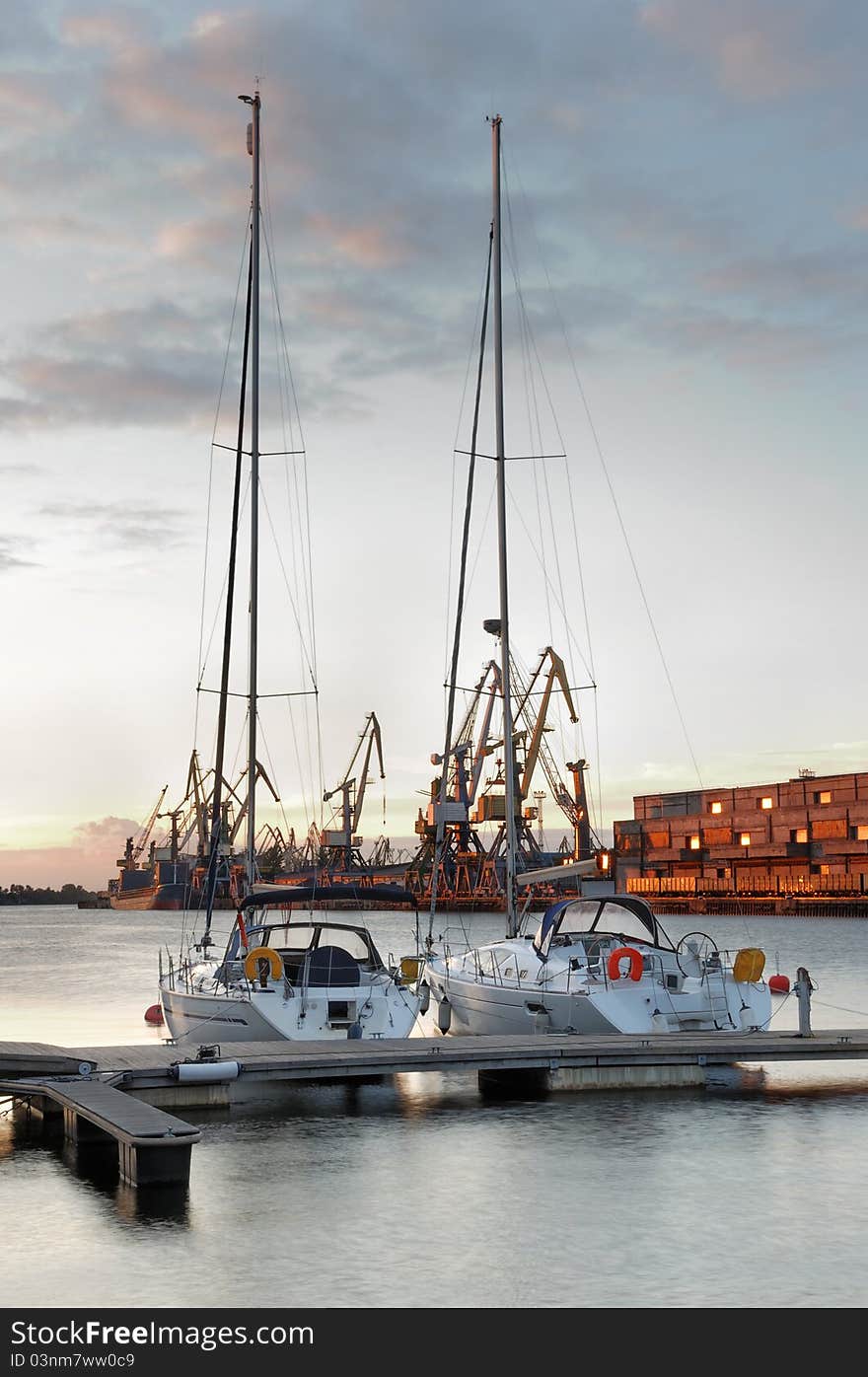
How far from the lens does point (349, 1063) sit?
22.1 m

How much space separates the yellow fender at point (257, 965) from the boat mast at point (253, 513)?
5740 mm

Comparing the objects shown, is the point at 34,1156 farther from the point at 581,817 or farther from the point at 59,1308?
the point at 581,817

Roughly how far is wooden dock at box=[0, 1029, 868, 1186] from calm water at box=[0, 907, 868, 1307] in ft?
1.57

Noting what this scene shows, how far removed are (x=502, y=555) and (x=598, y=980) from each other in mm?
12589

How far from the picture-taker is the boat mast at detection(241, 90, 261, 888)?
111ft

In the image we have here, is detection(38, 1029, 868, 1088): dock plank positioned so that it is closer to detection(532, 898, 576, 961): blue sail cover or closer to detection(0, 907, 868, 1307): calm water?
detection(0, 907, 868, 1307): calm water

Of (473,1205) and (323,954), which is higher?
(323,954)

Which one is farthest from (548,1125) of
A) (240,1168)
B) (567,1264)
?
(567,1264)

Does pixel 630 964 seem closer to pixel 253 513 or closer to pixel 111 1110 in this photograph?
pixel 111 1110

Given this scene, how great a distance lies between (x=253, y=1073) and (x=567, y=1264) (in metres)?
8.69

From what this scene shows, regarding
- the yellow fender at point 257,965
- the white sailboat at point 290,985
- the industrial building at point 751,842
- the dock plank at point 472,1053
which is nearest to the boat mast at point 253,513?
the white sailboat at point 290,985

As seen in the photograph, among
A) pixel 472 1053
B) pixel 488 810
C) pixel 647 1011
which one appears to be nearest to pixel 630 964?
pixel 647 1011

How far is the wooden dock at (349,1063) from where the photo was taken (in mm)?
20625

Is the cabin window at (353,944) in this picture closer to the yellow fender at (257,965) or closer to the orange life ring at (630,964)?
the yellow fender at (257,965)
